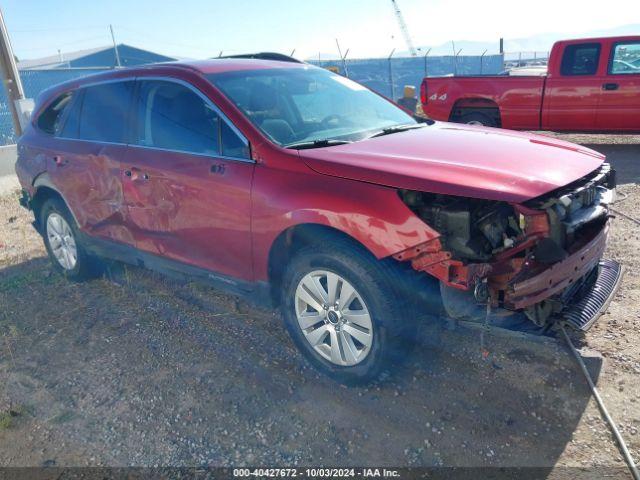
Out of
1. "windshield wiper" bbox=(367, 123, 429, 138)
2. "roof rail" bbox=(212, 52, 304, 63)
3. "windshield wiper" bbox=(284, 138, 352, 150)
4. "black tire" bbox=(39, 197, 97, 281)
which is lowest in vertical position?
"black tire" bbox=(39, 197, 97, 281)

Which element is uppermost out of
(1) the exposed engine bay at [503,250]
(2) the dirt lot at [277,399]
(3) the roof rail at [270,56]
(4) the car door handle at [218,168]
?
(3) the roof rail at [270,56]

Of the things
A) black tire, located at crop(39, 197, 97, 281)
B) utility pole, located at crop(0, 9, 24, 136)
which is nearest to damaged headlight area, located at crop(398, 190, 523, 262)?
black tire, located at crop(39, 197, 97, 281)

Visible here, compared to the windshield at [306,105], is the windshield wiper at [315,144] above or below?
below

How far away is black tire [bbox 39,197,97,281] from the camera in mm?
4906

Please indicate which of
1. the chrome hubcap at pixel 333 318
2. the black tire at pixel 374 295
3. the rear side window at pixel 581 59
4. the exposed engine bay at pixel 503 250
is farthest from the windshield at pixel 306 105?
the rear side window at pixel 581 59

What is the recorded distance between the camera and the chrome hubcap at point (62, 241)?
5023mm

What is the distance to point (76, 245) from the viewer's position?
16.2 ft

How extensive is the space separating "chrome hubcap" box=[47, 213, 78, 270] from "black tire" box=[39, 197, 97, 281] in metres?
0.03

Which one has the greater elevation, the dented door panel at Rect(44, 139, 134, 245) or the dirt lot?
the dented door panel at Rect(44, 139, 134, 245)

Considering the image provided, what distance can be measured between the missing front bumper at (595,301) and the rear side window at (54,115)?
4512mm

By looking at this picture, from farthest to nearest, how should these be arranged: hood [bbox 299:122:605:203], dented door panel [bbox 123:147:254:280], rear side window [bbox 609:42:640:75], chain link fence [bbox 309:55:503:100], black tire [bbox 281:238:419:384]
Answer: chain link fence [bbox 309:55:503:100], rear side window [bbox 609:42:640:75], dented door panel [bbox 123:147:254:280], black tire [bbox 281:238:419:384], hood [bbox 299:122:605:203]

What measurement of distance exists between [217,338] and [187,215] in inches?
37.5

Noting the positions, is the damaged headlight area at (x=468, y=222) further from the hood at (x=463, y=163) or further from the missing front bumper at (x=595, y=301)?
the missing front bumper at (x=595, y=301)

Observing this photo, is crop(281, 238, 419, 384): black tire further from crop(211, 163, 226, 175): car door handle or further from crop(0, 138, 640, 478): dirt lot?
crop(211, 163, 226, 175): car door handle
